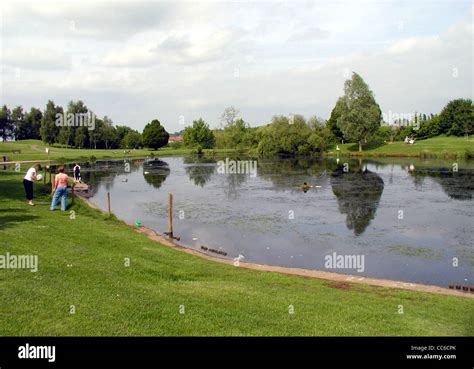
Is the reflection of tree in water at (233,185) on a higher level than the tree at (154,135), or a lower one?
lower

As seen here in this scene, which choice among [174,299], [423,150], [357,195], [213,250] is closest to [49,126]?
[423,150]

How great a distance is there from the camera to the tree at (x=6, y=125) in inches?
4648

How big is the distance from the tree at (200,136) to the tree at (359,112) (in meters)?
59.1

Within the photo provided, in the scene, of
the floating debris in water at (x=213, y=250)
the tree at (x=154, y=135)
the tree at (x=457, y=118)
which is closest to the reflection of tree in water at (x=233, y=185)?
the floating debris in water at (x=213, y=250)

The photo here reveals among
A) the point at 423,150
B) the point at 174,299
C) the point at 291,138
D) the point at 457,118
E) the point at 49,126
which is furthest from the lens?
the point at 49,126

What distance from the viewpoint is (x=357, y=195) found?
38.1 m

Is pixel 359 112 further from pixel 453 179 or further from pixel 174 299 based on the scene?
pixel 174 299

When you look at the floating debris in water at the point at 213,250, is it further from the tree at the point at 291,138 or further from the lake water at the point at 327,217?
the tree at the point at 291,138

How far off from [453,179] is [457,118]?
60.7m

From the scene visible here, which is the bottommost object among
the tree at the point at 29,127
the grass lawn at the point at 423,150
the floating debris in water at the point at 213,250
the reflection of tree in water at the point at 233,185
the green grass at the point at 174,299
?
the floating debris in water at the point at 213,250

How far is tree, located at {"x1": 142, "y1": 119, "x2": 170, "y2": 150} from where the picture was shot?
130625mm

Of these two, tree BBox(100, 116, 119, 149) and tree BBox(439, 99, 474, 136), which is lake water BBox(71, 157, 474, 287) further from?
tree BBox(100, 116, 119, 149)

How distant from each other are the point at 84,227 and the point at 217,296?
395 inches
